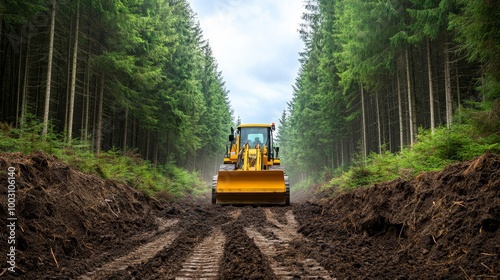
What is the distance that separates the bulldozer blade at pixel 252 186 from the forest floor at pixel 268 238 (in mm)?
4478

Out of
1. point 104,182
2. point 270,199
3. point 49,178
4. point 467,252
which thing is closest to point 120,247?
point 49,178

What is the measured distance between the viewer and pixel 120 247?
5.72 metres

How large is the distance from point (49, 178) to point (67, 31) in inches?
410

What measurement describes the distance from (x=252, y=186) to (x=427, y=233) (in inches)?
322

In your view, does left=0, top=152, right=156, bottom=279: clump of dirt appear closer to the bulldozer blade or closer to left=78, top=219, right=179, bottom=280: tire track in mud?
left=78, top=219, right=179, bottom=280: tire track in mud

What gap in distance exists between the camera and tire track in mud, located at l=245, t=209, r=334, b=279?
3.90 metres

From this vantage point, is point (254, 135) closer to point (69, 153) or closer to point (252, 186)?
point (252, 186)

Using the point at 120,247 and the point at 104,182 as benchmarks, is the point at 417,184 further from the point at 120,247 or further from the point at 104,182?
the point at 104,182

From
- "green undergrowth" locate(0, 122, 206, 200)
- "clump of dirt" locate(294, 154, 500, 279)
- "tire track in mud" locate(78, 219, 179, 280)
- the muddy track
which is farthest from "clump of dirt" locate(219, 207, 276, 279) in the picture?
"green undergrowth" locate(0, 122, 206, 200)

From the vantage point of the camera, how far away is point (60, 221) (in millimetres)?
5660

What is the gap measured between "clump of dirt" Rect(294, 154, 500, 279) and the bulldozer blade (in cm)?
562

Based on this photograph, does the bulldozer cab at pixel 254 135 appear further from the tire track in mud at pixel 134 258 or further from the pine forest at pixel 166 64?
the tire track in mud at pixel 134 258

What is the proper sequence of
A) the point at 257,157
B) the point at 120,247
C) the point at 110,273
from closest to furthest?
1. the point at 110,273
2. the point at 120,247
3. the point at 257,157

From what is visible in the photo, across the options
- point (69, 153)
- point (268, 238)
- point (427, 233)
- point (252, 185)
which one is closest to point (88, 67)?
point (69, 153)
